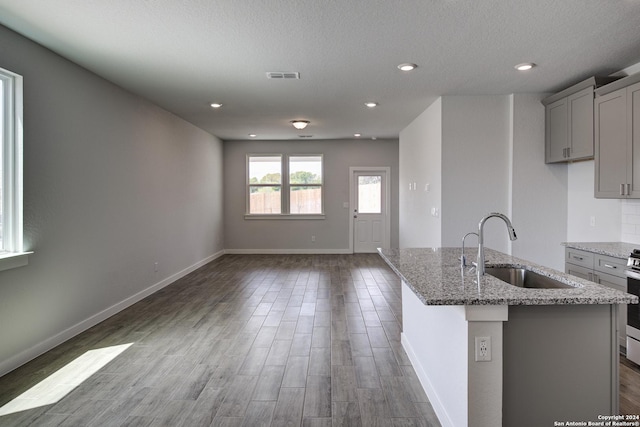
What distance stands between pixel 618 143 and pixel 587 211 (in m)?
1.13

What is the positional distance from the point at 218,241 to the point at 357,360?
6030 mm

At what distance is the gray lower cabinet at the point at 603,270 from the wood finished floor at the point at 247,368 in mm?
371

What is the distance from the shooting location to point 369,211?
29.3ft

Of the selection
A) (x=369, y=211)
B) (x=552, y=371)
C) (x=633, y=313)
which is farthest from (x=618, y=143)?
(x=369, y=211)

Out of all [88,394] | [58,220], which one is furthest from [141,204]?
[88,394]

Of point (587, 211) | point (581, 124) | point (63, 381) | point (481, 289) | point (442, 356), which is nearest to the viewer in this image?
point (481, 289)

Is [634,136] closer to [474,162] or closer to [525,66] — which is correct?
[525,66]

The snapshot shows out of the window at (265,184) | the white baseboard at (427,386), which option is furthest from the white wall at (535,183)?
the window at (265,184)

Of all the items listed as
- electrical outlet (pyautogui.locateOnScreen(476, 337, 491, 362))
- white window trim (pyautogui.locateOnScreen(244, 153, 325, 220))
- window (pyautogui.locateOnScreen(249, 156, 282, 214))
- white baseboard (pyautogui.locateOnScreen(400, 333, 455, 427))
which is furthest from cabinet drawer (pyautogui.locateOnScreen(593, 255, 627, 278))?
window (pyautogui.locateOnScreen(249, 156, 282, 214))

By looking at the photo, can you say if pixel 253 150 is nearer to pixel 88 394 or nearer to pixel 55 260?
pixel 55 260

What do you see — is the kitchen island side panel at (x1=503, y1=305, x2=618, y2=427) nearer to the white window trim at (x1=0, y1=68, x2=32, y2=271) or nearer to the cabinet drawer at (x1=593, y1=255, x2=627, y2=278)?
the cabinet drawer at (x1=593, y1=255, x2=627, y2=278)

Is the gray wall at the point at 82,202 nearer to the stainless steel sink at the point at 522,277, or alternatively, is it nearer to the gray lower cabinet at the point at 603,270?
the stainless steel sink at the point at 522,277

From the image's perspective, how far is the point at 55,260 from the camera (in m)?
3.43

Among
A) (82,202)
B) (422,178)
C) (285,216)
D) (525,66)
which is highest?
(525,66)
